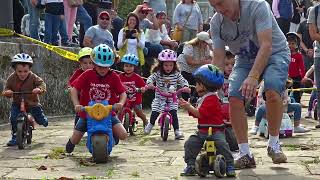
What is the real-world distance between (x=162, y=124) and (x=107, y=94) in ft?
6.09

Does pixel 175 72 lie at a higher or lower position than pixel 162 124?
higher

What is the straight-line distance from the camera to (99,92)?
7906 mm

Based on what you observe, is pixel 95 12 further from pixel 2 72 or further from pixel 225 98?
pixel 225 98

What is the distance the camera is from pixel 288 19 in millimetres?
15594

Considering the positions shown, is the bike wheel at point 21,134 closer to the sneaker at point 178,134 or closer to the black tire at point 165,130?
the black tire at point 165,130

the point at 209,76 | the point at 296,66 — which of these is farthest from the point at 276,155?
the point at 296,66

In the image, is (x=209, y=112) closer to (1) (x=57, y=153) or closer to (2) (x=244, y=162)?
(2) (x=244, y=162)

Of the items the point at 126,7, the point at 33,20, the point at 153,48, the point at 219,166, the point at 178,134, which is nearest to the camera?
the point at 219,166

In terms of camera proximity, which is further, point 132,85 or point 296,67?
point 296,67

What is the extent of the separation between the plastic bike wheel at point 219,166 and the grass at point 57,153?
2.21m

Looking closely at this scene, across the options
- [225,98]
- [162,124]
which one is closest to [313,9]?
[225,98]

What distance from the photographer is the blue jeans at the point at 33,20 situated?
12671mm

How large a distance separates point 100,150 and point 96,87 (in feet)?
3.11

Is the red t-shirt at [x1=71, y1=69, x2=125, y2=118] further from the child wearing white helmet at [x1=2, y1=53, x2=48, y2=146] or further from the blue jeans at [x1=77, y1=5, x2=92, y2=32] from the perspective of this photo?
the blue jeans at [x1=77, y1=5, x2=92, y2=32]
